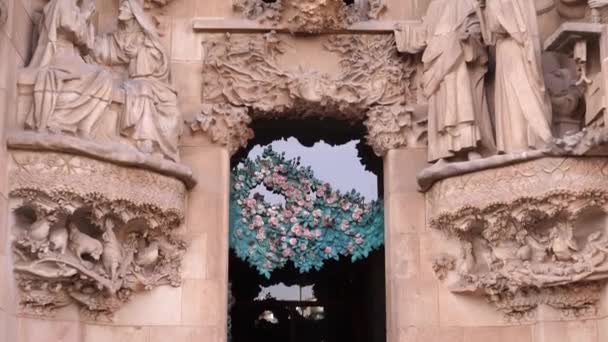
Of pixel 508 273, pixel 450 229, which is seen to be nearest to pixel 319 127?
pixel 450 229

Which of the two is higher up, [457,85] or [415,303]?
[457,85]

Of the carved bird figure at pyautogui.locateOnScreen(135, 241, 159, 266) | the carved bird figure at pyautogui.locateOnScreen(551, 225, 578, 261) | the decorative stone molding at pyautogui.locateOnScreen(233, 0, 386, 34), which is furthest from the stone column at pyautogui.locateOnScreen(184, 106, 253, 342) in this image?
the carved bird figure at pyautogui.locateOnScreen(551, 225, 578, 261)

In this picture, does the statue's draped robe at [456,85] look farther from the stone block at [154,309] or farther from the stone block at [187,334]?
the stone block at [154,309]

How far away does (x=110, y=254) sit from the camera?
28.0 feet

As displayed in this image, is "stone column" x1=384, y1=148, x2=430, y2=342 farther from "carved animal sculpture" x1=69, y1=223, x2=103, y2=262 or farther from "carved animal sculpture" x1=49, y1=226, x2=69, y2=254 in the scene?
"carved animal sculpture" x1=49, y1=226, x2=69, y2=254

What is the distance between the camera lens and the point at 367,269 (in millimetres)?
11102

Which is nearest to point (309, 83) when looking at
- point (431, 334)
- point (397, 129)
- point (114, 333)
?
point (397, 129)

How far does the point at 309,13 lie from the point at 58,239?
3366 mm

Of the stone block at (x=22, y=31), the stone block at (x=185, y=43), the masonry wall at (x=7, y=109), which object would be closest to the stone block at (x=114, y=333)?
the masonry wall at (x=7, y=109)

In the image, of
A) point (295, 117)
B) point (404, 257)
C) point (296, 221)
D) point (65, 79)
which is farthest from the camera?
point (295, 117)

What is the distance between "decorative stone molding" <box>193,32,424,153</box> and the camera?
31.5 feet

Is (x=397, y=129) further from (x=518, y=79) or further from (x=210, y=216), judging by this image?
(x=210, y=216)

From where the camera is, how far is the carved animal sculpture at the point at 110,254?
8.52m

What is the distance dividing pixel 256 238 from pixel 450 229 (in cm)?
197
